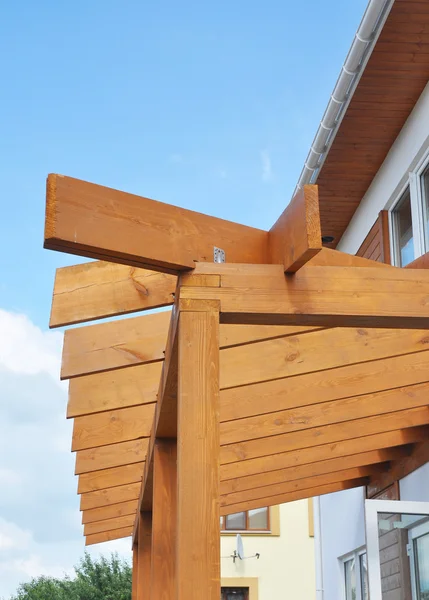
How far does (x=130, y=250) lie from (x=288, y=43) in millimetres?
26353

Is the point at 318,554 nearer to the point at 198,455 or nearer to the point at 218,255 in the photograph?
the point at 218,255

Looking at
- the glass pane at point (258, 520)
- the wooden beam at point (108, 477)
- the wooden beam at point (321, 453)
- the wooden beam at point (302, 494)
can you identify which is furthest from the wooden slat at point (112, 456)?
the glass pane at point (258, 520)

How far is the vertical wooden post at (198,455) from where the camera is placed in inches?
122

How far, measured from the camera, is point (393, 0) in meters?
5.77

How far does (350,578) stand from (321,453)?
10.5 feet

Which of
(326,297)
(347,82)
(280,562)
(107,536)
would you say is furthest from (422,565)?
(280,562)

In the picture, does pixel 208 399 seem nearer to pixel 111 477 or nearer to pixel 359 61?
pixel 359 61

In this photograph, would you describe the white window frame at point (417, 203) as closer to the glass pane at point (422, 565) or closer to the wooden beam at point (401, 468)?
the wooden beam at point (401, 468)

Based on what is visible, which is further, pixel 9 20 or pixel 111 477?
pixel 9 20

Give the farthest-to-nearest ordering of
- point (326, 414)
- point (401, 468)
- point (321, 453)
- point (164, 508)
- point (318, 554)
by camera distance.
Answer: point (318, 554)
point (401, 468)
point (321, 453)
point (326, 414)
point (164, 508)

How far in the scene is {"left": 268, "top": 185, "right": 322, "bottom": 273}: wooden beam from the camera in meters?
3.27

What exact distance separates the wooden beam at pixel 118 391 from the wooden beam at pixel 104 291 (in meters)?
1.54

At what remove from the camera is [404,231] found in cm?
775

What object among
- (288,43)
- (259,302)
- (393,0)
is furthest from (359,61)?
(288,43)
